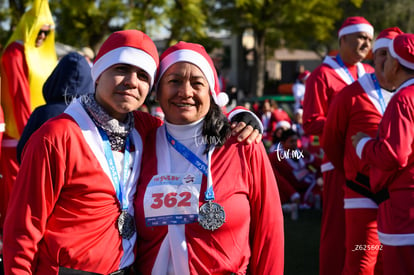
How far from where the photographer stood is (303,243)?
629 centimetres

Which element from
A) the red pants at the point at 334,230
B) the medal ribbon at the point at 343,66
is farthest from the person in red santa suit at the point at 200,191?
the medal ribbon at the point at 343,66

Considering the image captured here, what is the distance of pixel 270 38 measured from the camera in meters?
28.1

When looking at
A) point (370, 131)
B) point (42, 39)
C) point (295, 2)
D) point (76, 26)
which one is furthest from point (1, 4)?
point (370, 131)

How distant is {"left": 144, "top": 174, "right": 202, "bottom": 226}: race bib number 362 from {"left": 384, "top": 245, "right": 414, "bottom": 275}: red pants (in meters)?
1.54

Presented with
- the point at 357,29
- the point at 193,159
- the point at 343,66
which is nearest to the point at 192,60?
the point at 193,159

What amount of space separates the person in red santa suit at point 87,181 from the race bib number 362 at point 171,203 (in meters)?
0.10

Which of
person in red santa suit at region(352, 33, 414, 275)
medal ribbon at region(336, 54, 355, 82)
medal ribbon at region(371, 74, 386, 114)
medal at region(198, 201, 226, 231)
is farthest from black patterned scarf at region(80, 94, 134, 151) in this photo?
medal ribbon at region(336, 54, 355, 82)

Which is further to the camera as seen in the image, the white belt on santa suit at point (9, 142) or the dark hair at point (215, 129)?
the white belt on santa suit at point (9, 142)

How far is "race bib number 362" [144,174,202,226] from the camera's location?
232 cm

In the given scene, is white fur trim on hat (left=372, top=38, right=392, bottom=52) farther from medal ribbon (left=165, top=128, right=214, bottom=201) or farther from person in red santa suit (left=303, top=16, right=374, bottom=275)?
medal ribbon (left=165, top=128, right=214, bottom=201)

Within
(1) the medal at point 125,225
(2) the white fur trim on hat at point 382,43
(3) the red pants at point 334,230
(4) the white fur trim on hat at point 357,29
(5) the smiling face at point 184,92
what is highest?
(4) the white fur trim on hat at point 357,29

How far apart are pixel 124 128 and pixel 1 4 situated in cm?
2261

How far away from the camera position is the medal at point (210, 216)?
230 centimetres

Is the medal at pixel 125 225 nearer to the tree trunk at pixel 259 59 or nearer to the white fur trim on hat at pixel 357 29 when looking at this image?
the white fur trim on hat at pixel 357 29
